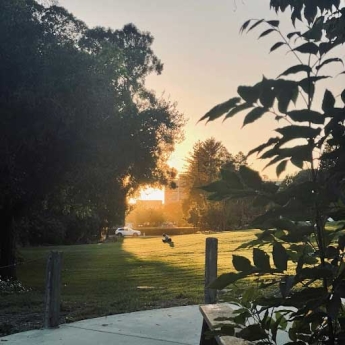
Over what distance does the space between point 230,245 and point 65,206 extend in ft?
27.8

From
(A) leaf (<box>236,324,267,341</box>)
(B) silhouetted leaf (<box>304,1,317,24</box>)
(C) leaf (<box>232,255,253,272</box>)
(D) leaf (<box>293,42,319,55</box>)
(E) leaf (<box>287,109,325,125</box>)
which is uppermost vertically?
(B) silhouetted leaf (<box>304,1,317,24</box>)

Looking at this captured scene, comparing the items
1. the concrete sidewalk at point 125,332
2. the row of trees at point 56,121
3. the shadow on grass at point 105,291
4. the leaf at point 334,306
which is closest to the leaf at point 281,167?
the leaf at point 334,306

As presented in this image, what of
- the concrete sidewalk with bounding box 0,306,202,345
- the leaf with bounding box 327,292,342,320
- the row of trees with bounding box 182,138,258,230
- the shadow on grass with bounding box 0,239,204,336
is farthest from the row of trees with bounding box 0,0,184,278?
Answer: the row of trees with bounding box 182,138,258,230

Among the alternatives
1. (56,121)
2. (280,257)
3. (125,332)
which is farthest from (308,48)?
(56,121)

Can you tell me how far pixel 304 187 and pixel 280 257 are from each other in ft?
0.76

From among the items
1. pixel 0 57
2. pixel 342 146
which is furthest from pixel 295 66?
pixel 0 57

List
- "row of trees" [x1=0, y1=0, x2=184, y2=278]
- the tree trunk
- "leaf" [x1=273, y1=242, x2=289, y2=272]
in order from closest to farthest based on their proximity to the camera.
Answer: "leaf" [x1=273, y1=242, x2=289, y2=272], "row of trees" [x1=0, y1=0, x2=184, y2=278], the tree trunk

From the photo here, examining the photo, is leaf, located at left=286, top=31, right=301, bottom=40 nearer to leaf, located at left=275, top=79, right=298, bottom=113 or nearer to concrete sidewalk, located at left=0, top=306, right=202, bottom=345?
leaf, located at left=275, top=79, right=298, bottom=113

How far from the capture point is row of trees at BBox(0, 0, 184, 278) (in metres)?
12.1

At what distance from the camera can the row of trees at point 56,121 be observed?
1211 cm

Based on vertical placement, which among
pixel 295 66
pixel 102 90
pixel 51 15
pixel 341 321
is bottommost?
pixel 341 321

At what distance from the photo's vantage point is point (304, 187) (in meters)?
1.43

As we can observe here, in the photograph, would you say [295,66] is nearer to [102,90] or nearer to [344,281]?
[344,281]

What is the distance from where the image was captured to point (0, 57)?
1223cm
